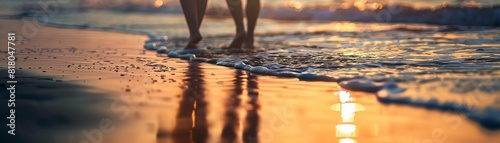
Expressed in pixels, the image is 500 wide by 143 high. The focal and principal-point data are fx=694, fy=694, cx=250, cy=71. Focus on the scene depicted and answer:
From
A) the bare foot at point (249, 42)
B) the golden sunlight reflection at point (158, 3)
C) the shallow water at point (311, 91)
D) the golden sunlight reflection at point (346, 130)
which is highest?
the golden sunlight reflection at point (158, 3)

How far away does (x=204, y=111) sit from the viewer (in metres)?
3.44

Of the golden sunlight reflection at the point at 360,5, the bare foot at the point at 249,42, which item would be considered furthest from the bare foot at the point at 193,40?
the golden sunlight reflection at the point at 360,5

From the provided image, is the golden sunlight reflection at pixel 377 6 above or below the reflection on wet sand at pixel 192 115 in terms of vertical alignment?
above

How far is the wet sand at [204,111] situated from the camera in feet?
9.25

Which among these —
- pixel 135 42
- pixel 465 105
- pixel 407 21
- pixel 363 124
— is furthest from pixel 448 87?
pixel 407 21

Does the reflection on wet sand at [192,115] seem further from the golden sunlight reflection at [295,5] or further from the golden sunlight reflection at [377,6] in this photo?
the golden sunlight reflection at [295,5]

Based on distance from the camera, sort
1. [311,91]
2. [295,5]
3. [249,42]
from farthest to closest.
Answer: [295,5] → [249,42] → [311,91]

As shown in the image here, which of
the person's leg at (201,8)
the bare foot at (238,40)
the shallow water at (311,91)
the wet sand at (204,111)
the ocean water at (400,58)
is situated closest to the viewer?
the wet sand at (204,111)

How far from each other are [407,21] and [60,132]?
33.1 ft

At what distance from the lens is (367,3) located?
14.4 metres

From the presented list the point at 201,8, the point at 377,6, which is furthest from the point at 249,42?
the point at 377,6

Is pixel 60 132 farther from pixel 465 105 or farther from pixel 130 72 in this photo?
pixel 130 72

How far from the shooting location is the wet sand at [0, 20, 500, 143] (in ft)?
9.25

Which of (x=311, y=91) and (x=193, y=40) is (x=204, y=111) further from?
(x=193, y=40)
